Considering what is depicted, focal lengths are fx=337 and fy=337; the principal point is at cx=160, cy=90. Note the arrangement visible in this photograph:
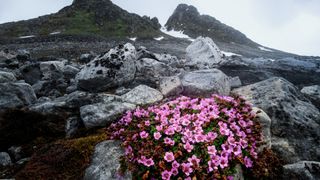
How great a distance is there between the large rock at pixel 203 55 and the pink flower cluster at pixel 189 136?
→ 38.2 feet

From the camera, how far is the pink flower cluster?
23.0 feet

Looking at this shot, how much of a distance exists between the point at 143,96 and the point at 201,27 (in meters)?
121

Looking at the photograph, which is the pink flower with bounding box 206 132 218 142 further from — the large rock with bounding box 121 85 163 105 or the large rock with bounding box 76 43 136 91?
the large rock with bounding box 76 43 136 91

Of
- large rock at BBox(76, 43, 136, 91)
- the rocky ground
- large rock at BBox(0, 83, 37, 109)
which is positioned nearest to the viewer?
the rocky ground

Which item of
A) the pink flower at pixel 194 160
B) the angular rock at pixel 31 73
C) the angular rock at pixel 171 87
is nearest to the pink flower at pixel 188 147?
the pink flower at pixel 194 160

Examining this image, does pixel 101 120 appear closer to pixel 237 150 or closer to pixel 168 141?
pixel 168 141

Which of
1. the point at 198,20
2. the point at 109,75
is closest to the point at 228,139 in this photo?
the point at 109,75

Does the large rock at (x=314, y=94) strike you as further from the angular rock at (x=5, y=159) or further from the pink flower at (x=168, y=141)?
the angular rock at (x=5, y=159)

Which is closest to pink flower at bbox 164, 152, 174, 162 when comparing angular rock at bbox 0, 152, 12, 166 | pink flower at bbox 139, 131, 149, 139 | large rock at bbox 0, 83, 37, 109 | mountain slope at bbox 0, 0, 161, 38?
pink flower at bbox 139, 131, 149, 139

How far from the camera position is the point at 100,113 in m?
9.47

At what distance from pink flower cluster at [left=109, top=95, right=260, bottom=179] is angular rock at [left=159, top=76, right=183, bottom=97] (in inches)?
78.3

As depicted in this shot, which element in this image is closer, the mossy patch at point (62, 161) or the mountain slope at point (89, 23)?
the mossy patch at point (62, 161)

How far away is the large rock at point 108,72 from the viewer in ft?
41.7

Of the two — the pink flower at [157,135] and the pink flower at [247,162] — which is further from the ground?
the pink flower at [157,135]
